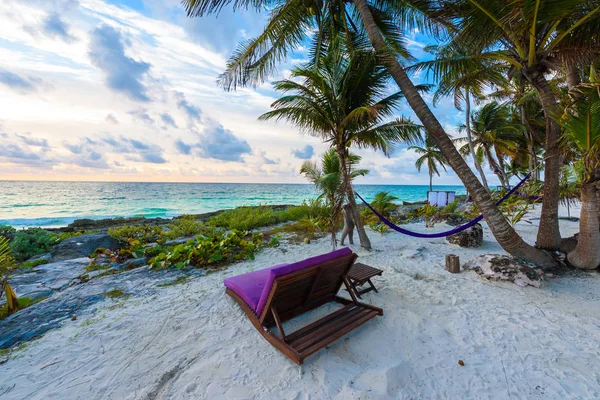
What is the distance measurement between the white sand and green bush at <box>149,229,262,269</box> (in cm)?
158

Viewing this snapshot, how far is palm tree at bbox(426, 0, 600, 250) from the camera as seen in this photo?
4.04 metres

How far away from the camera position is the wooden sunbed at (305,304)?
8.50ft

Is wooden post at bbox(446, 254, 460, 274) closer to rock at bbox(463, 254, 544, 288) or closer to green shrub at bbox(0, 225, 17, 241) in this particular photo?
rock at bbox(463, 254, 544, 288)

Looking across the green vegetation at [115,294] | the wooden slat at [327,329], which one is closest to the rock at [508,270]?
the wooden slat at [327,329]

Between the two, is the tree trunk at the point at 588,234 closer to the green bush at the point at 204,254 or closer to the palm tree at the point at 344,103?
the palm tree at the point at 344,103

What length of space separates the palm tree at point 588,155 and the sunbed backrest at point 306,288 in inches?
170

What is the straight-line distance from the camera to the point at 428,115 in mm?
5051

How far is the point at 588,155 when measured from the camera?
412 cm

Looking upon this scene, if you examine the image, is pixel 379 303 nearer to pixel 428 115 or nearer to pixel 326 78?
pixel 428 115

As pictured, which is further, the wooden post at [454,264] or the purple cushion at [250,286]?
the wooden post at [454,264]

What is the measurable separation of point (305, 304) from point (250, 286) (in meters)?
0.84

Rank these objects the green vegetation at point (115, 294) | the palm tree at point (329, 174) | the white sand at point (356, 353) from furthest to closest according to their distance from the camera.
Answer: the palm tree at point (329, 174) < the green vegetation at point (115, 294) < the white sand at point (356, 353)

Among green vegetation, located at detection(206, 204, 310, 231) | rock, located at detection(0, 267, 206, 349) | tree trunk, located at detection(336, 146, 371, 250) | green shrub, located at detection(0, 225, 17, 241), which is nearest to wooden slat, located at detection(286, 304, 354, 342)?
rock, located at detection(0, 267, 206, 349)

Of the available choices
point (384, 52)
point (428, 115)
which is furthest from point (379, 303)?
point (384, 52)
